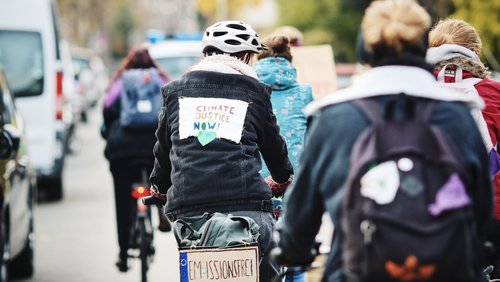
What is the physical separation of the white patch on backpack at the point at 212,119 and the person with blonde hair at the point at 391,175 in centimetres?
136

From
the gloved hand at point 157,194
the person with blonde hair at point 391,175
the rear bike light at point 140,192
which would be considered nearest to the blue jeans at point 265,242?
the gloved hand at point 157,194

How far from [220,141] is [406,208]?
6.51ft

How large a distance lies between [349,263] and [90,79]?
3591 cm

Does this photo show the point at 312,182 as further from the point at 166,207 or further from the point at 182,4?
the point at 182,4

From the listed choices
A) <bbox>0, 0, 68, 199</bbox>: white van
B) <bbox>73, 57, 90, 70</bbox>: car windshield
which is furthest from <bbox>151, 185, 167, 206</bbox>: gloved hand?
<bbox>73, 57, 90, 70</bbox>: car windshield

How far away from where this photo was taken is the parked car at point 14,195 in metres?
7.66

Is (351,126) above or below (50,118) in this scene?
above

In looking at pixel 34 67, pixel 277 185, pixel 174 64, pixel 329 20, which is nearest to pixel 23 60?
pixel 34 67

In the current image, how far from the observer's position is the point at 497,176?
5.43 m

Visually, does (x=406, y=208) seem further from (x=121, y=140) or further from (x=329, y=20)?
(x=329, y=20)

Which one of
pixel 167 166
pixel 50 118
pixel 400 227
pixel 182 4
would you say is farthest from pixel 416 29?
pixel 182 4

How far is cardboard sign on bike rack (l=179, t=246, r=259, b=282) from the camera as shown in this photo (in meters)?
4.83

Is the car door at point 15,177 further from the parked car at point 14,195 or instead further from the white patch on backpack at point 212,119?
the white patch on backpack at point 212,119

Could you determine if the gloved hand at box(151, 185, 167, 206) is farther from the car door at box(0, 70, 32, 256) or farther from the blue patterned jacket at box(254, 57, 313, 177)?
the car door at box(0, 70, 32, 256)
